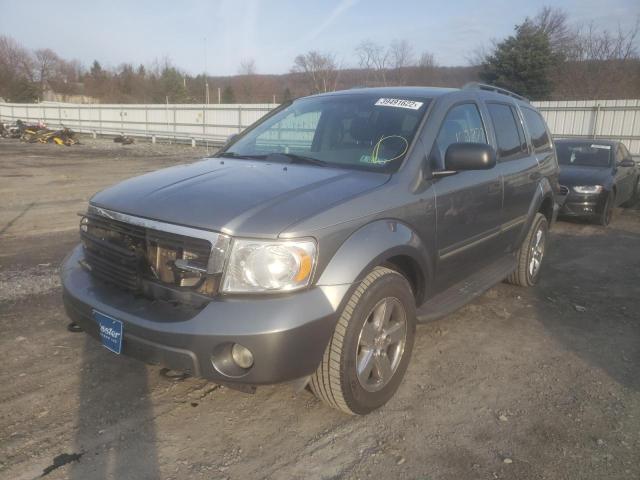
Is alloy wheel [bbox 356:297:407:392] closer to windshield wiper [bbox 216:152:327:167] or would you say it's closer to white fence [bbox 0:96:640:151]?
windshield wiper [bbox 216:152:327:167]

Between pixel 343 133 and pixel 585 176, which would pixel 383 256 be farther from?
pixel 585 176

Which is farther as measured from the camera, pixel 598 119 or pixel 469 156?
pixel 598 119

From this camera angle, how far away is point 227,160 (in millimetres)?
3652

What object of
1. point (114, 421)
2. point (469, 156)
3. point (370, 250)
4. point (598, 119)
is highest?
point (598, 119)

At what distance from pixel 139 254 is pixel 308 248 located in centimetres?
91

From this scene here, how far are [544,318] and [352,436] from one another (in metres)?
2.53

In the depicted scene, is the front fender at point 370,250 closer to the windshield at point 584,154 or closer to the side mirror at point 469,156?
the side mirror at point 469,156

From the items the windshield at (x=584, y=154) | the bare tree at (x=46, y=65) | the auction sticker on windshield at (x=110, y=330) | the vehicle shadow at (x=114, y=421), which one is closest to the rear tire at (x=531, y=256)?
the vehicle shadow at (x=114, y=421)

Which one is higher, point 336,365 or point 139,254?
point 139,254

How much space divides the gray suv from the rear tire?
1.12 m

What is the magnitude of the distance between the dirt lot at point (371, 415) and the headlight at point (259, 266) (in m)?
0.88

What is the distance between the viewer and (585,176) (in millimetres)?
8609

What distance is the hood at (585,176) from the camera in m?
8.45

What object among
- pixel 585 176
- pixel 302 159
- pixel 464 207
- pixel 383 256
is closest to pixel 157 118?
pixel 585 176
